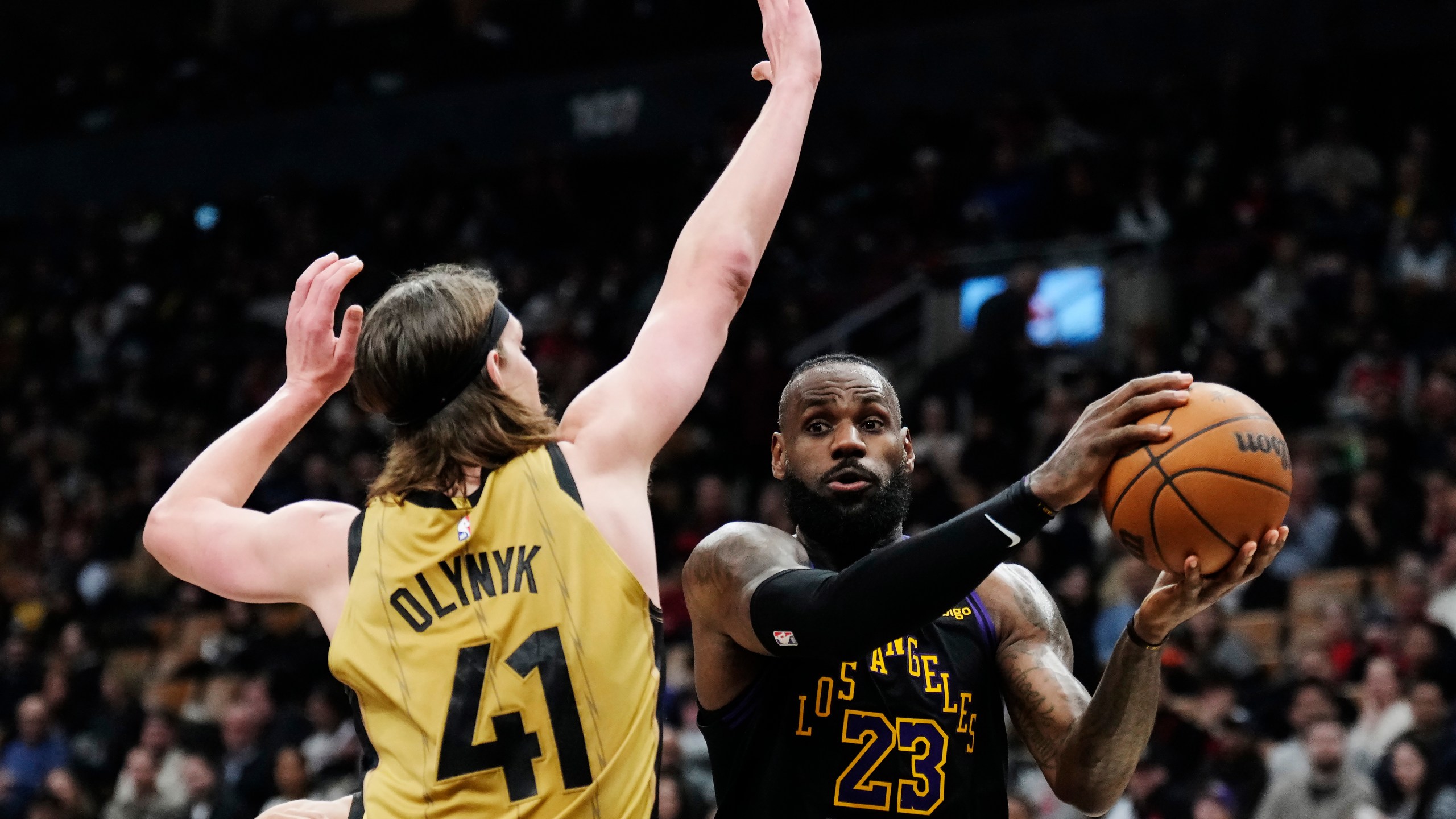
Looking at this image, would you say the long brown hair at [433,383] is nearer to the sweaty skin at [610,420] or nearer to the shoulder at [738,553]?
the sweaty skin at [610,420]

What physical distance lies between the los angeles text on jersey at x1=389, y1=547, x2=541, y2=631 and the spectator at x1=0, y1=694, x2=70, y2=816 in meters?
11.2

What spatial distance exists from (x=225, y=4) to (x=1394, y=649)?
19.1 m

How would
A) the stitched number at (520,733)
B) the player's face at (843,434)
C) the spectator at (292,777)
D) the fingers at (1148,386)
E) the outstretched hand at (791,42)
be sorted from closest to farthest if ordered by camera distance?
the stitched number at (520,733)
the fingers at (1148,386)
the outstretched hand at (791,42)
the player's face at (843,434)
the spectator at (292,777)

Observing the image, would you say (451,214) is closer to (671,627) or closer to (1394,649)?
(671,627)

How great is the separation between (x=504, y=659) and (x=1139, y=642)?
5.00 feet

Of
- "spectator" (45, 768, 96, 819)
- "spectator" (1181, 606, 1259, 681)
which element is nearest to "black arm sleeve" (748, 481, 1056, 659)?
"spectator" (1181, 606, 1259, 681)

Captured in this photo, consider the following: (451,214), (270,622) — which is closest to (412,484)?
(270,622)

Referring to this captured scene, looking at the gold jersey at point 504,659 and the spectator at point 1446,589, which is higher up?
the gold jersey at point 504,659

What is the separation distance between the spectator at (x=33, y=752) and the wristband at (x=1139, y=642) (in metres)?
11.1

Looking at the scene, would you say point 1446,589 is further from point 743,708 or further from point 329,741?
point 329,741

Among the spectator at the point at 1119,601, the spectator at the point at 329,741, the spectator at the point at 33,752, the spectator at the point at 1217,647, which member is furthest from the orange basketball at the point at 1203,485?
the spectator at the point at 33,752

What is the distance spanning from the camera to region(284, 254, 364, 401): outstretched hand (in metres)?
3.09

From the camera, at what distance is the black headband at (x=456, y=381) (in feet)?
8.95

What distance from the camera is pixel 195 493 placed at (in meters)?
2.98
